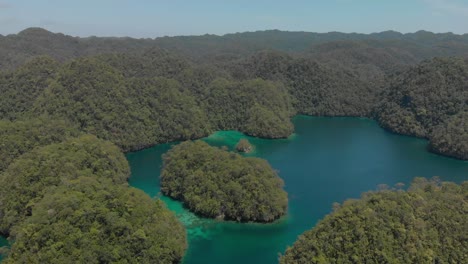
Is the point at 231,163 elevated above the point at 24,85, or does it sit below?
below

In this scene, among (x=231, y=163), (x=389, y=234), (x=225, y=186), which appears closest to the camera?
(x=389, y=234)

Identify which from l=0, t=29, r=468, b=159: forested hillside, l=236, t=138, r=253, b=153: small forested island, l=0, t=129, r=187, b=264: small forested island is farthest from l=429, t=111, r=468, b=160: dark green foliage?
l=0, t=129, r=187, b=264: small forested island

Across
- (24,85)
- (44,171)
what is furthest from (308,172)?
(24,85)

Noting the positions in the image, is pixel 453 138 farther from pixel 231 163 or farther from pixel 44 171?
pixel 44 171

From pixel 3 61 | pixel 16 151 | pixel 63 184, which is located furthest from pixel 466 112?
pixel 3 61

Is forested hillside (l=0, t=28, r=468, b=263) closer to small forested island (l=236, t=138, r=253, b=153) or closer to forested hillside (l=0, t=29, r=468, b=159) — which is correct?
forested hillside (l=0, t=29, r=468, b=159)

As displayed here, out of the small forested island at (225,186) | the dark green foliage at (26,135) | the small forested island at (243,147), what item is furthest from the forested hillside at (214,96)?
the small forested island at (225,186)

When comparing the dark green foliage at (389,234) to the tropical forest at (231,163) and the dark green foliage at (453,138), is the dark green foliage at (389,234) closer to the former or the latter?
the tropical forest at (231,163)
